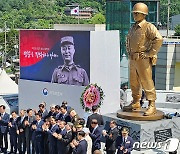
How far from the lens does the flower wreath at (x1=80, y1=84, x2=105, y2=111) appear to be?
1380 cm

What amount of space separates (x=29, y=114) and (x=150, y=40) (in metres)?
3.15

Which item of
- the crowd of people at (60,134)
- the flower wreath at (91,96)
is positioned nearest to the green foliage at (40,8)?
the flower wreath at (91,96)

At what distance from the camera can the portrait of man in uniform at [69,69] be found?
45.4ft

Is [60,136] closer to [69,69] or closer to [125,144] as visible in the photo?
[125,144]

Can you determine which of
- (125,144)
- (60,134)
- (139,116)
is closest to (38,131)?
(60,134)

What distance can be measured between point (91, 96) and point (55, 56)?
174cm

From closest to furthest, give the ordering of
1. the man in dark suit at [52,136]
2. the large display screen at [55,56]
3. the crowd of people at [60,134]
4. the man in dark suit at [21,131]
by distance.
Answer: the crowd of people at [60,134] < the man in dark suit at [52,136] < the man in dark suit at [21,131] < the large display screen at [55,56]

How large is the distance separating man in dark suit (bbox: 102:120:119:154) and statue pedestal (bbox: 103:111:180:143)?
1.36m

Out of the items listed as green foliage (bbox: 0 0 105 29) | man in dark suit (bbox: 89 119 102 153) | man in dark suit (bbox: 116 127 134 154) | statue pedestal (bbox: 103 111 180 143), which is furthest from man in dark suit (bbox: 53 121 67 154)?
green foliage (bbox: 0 0 105 29)

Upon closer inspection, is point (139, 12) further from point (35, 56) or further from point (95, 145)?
point (35, 56)

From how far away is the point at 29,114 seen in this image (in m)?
10.2

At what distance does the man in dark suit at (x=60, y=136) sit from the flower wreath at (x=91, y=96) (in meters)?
4.66

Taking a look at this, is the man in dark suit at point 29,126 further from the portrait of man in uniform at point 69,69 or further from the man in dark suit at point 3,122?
the portrait of man in uniform at point 69,69

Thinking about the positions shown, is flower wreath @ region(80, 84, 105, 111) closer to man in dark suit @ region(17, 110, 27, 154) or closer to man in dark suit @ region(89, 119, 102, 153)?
man in dark suit @ region(17, 110, 27, 154)
